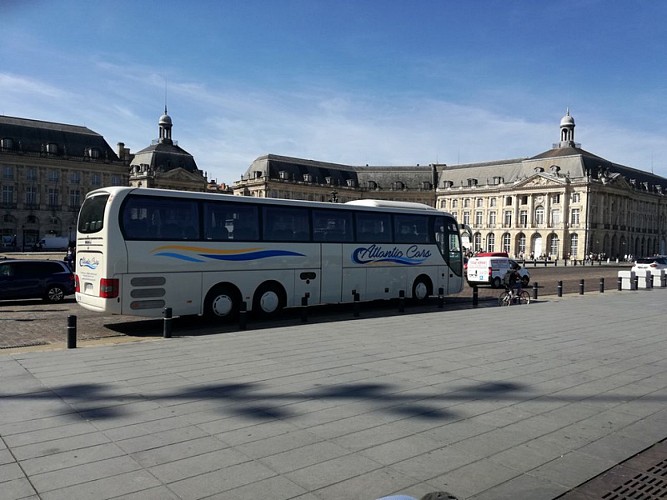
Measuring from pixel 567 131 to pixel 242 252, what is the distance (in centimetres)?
11703

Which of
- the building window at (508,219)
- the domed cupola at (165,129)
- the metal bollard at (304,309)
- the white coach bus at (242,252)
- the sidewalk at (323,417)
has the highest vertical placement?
the domed cupola at (165,129)

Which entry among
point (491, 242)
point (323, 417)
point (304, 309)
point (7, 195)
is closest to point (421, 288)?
point (304, 309)

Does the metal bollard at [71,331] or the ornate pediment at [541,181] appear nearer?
the metal bollard at [71,331]

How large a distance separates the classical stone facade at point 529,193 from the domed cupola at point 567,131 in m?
0.21

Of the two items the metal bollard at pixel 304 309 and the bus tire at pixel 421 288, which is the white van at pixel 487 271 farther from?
the metal bollard at pixel 304 309

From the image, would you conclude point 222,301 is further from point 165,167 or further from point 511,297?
point 165,167

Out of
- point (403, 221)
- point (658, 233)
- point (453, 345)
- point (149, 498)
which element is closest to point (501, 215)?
point (658, 233)

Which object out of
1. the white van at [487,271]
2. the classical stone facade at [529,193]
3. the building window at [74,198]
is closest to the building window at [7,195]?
the building window at [74,198]

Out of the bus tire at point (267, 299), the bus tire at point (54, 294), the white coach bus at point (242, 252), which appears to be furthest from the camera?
the bus tire at point (54, 294)

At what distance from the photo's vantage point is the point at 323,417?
6.78 m

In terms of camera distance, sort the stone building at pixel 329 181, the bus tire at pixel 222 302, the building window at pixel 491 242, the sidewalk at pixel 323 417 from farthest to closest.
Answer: the building window at pixel 491 242 → the stone building at pixel 329 181 → the bus tire at pixel 222 302 → the sidewalk at pixel 323 417

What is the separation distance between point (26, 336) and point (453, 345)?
9714mm

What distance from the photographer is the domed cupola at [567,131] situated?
11688 cm

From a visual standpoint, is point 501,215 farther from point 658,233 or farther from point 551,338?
point 551,338
